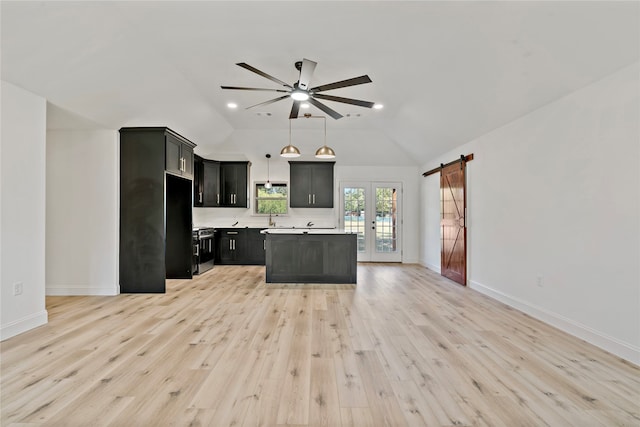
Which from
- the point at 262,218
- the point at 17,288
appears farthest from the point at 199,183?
the point at 17,288

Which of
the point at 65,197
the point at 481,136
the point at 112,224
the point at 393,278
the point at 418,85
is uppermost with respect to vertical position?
the point at 418,85

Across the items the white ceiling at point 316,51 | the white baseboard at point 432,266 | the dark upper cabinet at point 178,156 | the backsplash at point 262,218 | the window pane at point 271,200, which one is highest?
the white ceiling at point 316,51

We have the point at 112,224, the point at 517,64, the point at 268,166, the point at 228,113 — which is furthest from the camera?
the point at 268,166

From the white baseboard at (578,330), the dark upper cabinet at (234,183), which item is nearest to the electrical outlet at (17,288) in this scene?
the dark upper cabinet at (234,183)

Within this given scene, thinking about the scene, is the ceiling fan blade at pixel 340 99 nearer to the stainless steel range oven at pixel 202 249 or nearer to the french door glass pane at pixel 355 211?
the stainless steel range oven at pixel 202 249

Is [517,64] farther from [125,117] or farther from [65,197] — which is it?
[65,197]

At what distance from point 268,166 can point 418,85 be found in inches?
178

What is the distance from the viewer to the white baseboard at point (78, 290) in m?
4.53

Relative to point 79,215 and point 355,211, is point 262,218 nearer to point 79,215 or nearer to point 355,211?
point 355,211

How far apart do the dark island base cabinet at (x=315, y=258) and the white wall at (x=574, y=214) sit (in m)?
2.27

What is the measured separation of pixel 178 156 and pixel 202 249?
7.22ft

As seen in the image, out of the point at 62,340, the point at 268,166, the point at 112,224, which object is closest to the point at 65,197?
the point at 112,224

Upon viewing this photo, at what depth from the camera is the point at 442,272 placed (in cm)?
625

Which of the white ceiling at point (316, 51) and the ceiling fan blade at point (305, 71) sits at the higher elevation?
the white ceiling at point (316, 51)
